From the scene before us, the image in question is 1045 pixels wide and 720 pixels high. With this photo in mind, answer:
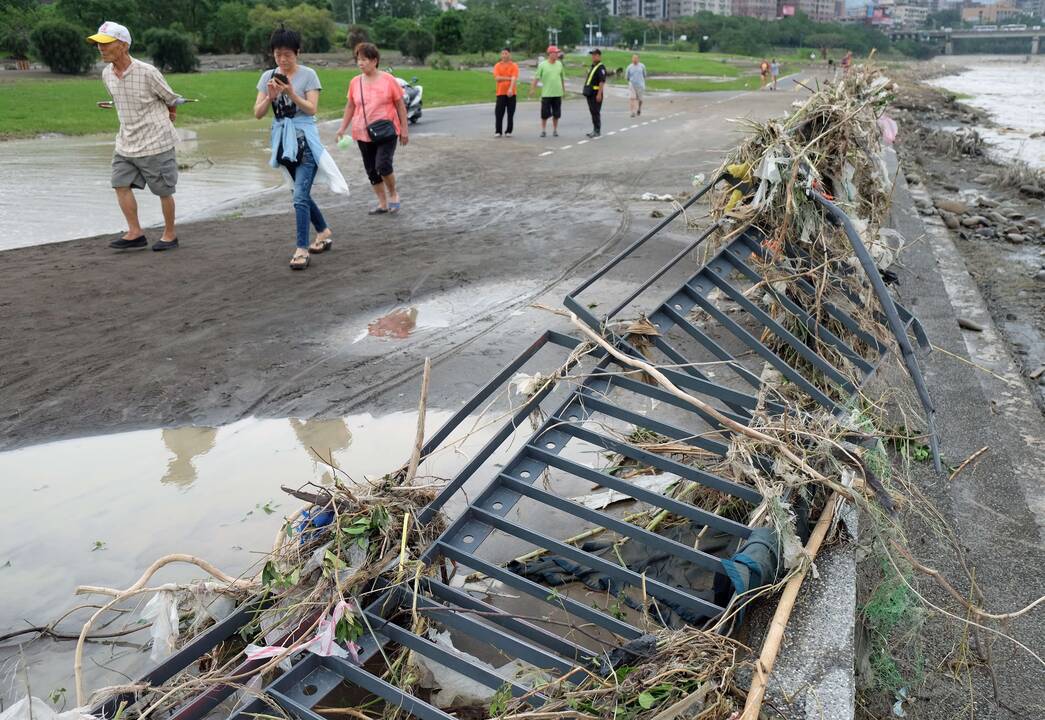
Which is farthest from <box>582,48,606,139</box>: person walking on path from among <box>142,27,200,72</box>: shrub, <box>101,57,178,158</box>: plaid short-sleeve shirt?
<box>142,27,200,72</box>: shrub

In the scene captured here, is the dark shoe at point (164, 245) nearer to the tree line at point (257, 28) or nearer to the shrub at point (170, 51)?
the tree line at point (257, 28)

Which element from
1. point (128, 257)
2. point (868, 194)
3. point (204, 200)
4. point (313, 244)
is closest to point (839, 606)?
point (868, 194)

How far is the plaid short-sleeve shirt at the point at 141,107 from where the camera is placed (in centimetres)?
733

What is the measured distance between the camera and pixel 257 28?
4844 centimetres

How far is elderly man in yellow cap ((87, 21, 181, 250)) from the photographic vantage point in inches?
287

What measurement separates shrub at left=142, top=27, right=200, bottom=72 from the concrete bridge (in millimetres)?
139248

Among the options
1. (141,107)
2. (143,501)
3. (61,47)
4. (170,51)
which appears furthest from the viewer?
(170,51)

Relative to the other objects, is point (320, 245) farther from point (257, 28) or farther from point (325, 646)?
point (257, 28)

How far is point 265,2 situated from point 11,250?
6353 centimetres

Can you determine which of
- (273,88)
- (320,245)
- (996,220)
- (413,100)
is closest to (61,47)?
(413,100)

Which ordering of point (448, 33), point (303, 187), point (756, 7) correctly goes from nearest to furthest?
point (303, 187)
point (448, 33)
point (756, 7)

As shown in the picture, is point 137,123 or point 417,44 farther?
point 417,44

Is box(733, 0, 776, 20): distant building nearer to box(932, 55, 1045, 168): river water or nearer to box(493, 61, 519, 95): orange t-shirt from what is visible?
box(932, 55, 1045, 168): river water

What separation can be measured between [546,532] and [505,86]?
14033mm
